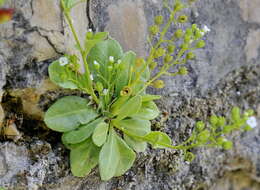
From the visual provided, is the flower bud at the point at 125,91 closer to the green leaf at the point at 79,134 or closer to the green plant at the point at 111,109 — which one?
A: the green plant at the point at 111,109

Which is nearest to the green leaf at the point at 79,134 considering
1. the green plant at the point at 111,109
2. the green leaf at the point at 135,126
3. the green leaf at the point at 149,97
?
the green plant at the point at 111,109

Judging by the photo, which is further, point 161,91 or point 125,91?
point 161,91

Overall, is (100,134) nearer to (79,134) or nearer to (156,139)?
(79,134)

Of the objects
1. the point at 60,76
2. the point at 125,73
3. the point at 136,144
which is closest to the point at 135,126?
the point at 136,144

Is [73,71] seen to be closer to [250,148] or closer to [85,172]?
[85,172]

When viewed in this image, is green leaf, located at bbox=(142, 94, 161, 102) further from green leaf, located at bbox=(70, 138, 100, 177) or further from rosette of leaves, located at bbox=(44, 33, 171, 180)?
green leaf, located at bbox=(70, 138, 100, 177)

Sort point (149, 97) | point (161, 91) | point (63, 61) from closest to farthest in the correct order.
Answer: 1. point (63, 61)
2. point (149, 97)
3. point (161, 91)

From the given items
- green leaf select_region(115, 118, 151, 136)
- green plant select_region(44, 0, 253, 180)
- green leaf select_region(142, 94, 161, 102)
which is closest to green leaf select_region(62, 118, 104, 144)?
green plant select_region(44, 0, 253, 180)
